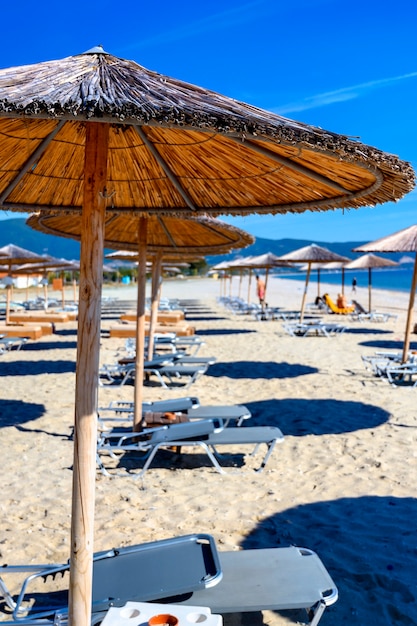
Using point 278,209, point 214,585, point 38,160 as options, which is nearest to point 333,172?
point 278,209

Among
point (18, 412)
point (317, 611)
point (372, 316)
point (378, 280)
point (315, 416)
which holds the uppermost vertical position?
point (378, 280)

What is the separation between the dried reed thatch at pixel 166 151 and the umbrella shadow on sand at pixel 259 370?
5.44m

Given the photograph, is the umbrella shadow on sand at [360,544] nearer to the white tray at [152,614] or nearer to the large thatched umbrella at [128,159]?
the white tray at [152,614]

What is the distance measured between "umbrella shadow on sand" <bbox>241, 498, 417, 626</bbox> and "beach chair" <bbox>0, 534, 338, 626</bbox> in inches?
12.7

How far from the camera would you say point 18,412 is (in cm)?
634

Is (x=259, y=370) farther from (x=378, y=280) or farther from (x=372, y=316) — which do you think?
(x=378, y=280)

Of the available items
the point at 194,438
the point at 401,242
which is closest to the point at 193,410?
the point at 194,438

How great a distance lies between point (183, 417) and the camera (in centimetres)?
545

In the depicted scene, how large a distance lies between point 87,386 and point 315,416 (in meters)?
4.67

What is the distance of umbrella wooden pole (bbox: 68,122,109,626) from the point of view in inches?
76.6

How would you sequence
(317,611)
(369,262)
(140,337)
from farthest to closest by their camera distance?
(369,262) < (140,337) < (317,611)

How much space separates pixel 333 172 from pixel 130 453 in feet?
11.4

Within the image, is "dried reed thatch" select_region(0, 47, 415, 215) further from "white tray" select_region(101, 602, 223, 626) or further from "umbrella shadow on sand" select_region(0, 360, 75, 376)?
"umbrella shadow on sand" select_region(0, 360, 75, 376)

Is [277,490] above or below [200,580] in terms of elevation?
below
